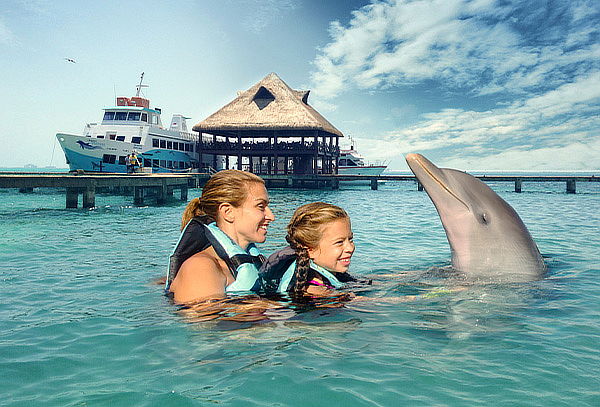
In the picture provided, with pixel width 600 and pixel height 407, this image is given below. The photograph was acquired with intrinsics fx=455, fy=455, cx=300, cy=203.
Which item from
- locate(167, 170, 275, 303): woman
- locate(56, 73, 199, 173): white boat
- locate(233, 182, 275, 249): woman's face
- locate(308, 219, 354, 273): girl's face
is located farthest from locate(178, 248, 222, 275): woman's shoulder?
locate(56, 73, 199, 173): white boat

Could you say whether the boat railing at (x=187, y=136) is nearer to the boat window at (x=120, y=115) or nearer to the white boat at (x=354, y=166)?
the boat window at (x=120, y=115)

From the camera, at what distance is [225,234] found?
323 centimetres

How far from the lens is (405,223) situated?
13.5 metres

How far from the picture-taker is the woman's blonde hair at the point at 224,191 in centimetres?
319

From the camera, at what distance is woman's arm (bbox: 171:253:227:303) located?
9.89ft

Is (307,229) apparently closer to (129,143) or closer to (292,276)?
(292,276)

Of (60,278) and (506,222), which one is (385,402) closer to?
(506,222)

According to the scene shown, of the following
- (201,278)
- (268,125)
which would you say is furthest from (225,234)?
(268,125)

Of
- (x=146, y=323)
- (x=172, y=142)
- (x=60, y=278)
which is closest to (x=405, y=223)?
(x=60, y=278)

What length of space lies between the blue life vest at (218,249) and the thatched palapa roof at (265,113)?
111 ft

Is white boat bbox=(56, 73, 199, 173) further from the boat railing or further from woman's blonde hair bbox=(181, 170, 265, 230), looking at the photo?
woman's blonde hair bbox=(181, 170, 265, 230)

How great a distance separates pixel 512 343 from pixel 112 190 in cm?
3272

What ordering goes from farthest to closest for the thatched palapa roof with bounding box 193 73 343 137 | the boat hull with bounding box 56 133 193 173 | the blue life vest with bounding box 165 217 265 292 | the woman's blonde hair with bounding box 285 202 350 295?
the thatched palapa roof with bounding box 193 73 343 137 → the boat hull with bounding box 56 133 193 173 → the woman's blonde hair with bounding box 285 202 350 295 → the blue life vest with bounding box 165 217 265 292

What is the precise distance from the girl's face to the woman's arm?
2.40ft
